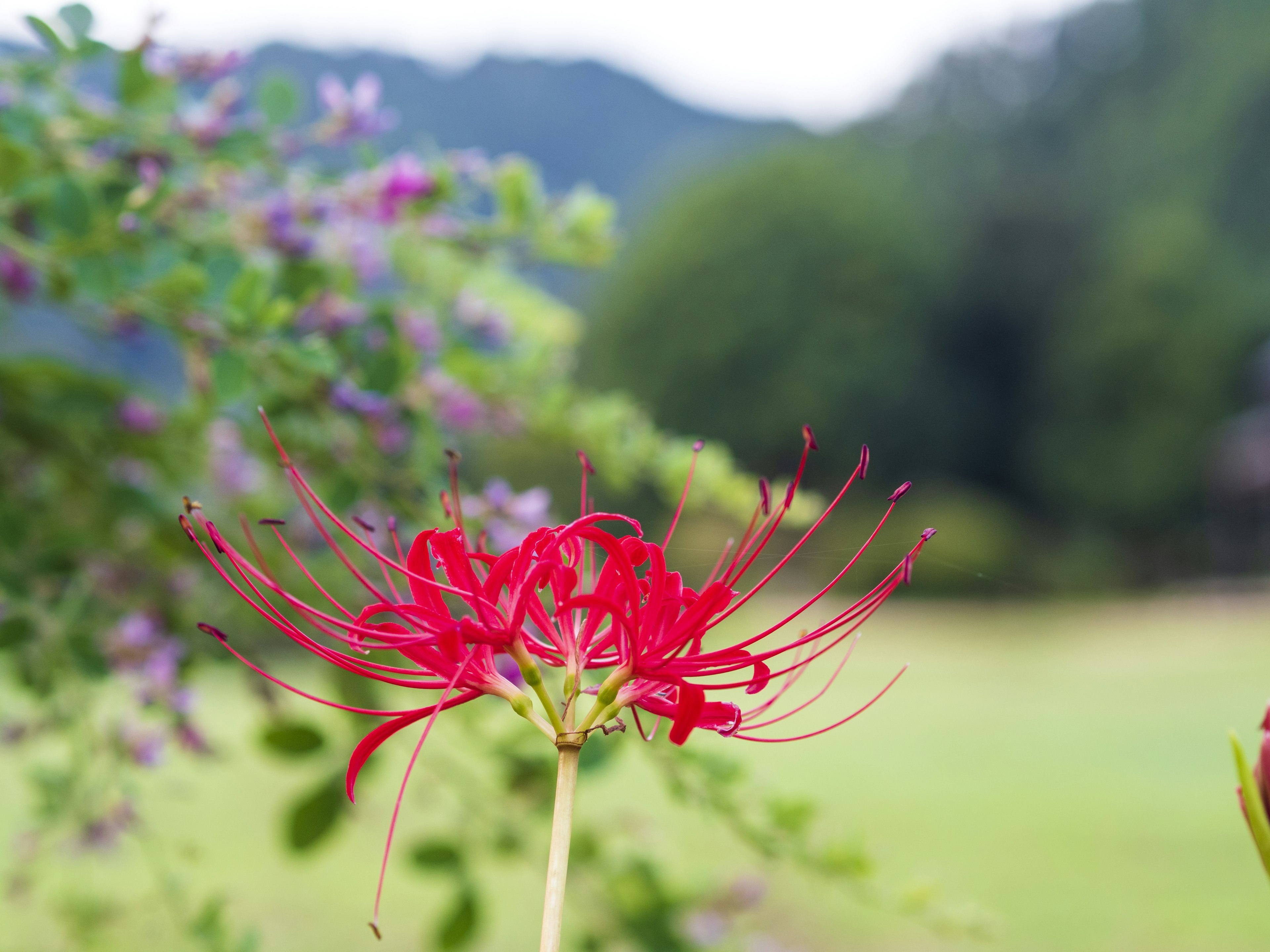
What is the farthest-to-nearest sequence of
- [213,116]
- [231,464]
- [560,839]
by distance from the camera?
[231,464]
[213,116]
[560,839]

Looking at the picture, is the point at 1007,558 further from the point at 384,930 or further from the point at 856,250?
the point at 384,930

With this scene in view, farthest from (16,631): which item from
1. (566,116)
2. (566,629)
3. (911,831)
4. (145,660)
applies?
(566,116)

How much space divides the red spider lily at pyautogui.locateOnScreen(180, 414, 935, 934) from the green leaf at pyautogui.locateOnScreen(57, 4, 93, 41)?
2.41 feet

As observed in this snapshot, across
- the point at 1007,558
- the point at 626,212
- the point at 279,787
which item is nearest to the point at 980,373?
the point at 1007,558

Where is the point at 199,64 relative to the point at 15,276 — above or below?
above

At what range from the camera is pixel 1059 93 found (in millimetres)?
26406

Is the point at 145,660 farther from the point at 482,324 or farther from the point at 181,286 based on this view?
the point at 482,324

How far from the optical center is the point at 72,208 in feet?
3.44

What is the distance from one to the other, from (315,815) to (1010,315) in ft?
74.6

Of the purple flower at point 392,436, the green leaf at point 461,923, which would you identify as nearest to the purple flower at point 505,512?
the purple flower at point 392,436

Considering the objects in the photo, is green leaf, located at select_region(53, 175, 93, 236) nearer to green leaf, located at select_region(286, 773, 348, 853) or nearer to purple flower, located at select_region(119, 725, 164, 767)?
purple flower, located at select_region(119, 725, 164, 767)

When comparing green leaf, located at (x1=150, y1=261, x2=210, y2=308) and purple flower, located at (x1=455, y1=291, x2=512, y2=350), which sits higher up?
purple flower, located at (x1=455, y1=291, x2=512, y2=350)

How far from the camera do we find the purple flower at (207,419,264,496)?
1585mm

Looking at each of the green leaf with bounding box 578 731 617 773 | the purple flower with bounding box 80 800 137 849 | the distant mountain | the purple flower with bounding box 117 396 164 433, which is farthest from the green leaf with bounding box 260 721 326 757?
the distant mountain
